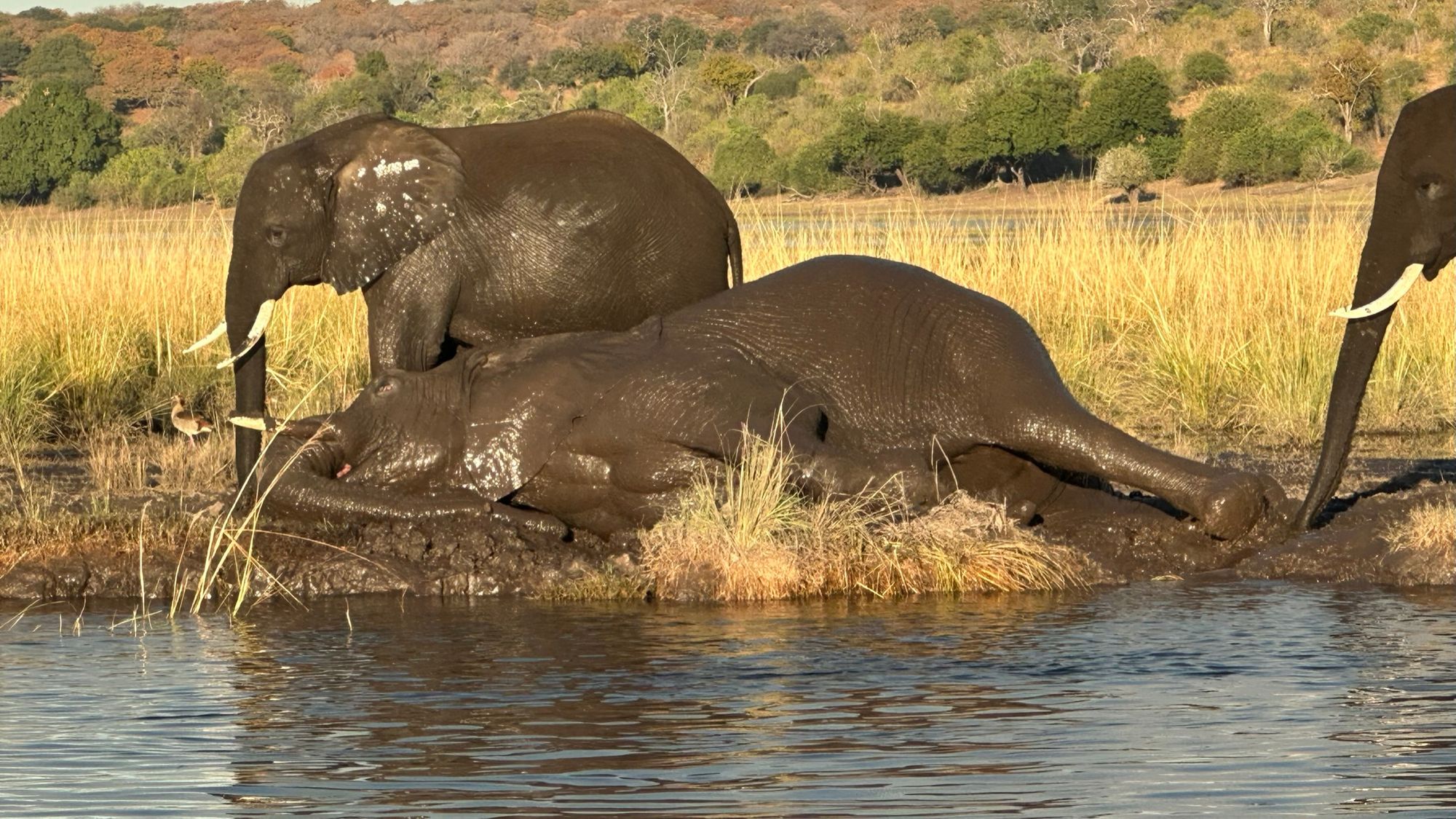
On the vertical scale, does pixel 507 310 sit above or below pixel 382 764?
above

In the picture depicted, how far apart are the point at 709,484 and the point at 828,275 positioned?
104 cm

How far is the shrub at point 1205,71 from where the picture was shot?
49.9 m

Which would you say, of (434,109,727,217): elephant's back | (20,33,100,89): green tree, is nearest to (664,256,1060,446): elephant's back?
→ (434,109,727,217): elephant's back

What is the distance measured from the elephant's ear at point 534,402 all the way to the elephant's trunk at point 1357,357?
249 centimetres

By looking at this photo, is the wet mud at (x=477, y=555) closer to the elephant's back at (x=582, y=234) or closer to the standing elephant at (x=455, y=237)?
the standing elephant at (x=455, y=237)

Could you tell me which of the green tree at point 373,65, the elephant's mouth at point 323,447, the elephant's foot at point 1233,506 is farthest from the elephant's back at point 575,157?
the green tree at point 373,65

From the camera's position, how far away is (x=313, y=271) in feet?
30.8

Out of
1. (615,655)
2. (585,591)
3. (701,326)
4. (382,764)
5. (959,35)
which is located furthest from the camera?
(959,35)

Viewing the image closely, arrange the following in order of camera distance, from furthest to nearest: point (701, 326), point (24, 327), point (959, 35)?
point (959, 35), point (24, 327), point (701, 326)

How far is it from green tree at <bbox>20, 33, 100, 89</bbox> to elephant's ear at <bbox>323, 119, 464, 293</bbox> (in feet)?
193

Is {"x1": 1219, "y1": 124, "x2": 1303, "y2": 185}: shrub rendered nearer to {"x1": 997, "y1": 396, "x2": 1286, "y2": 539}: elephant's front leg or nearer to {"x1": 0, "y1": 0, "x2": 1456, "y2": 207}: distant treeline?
{"x1": 0, "y1": 0, "x2": 1456, "y2": 207}: distant treeline

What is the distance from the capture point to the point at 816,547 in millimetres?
7910

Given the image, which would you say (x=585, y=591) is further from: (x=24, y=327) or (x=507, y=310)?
(x=24, y=327)

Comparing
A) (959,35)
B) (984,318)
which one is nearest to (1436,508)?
(984,318)
